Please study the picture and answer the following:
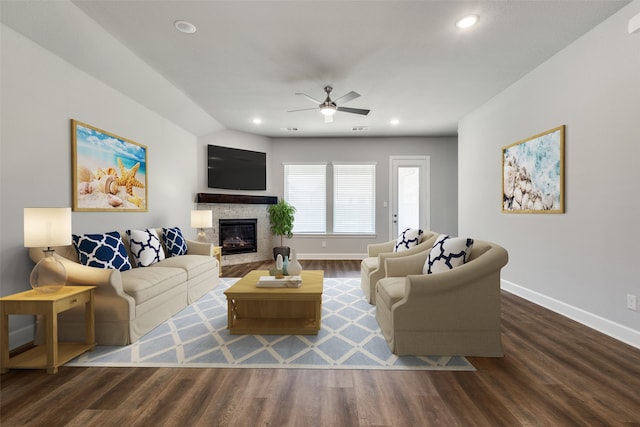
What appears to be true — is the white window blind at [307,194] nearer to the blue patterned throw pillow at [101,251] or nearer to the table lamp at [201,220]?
the table lamp at [201,220]

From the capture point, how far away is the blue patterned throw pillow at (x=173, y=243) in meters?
4.13

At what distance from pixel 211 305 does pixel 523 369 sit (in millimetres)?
3095

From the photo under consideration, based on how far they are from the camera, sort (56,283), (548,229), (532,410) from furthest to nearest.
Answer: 1. (548,229)
2. (56,283)
3. (532,410)

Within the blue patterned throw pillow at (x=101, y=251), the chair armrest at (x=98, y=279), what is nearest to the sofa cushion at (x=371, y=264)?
the chair armrest at (x=98, y=279)

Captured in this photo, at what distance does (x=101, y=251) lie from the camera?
294 cm

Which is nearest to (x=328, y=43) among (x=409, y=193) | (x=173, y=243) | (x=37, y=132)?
(x=37, y=132)

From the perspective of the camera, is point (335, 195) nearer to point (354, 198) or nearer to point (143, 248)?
point (354, 198)

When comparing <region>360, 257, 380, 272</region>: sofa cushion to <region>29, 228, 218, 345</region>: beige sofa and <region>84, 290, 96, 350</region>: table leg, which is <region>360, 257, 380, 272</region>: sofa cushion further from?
<region>84, 290, 96, 350</region>: table leg

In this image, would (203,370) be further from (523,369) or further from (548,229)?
(548,229)

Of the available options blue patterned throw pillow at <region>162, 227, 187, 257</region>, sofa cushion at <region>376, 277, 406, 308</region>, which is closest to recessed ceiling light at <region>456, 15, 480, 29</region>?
sofa cushion at <region>376, 277, 406, 308</region>

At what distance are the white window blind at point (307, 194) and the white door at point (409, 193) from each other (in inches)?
63.6

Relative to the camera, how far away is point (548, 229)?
344cm

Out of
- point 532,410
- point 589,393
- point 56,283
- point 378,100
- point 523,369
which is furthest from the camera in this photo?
point 378,100

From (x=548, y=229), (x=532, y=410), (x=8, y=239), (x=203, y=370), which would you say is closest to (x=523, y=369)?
(x=532, y=410)
